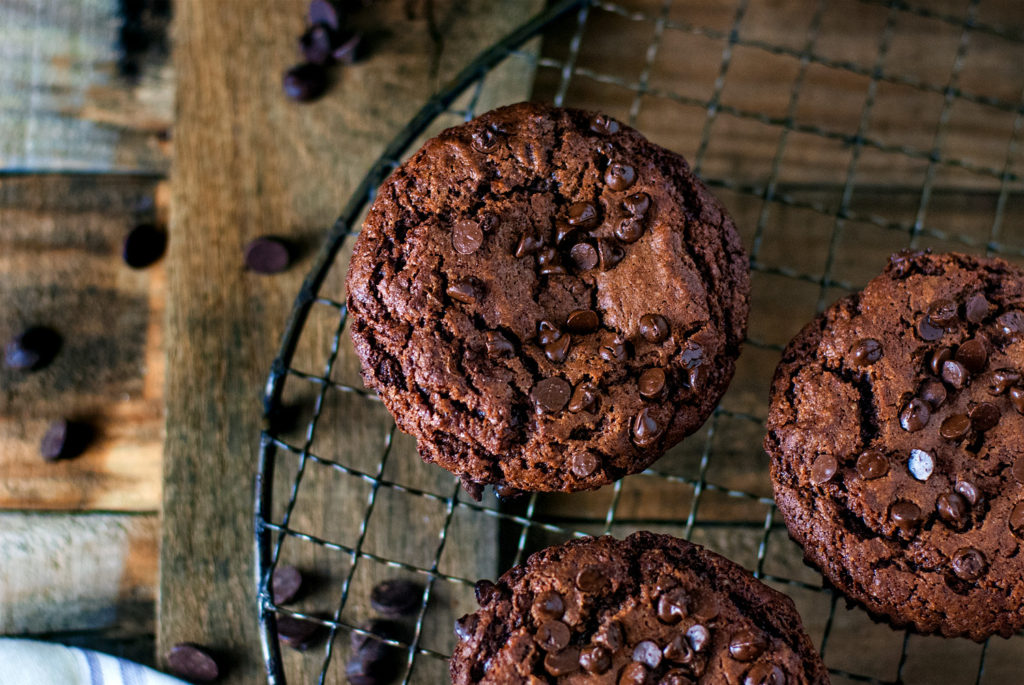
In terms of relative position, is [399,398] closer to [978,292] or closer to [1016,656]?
[978,292]

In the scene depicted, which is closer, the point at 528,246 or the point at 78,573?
the point at 528,246

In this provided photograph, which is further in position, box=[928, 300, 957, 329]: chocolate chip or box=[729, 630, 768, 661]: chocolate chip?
box=[928, 300, 957, 329]: chocolate chip

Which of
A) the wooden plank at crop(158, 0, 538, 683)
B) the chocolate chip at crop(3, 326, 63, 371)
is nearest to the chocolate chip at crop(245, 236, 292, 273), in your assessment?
the wooden plank at crop(158, 0, 538, 683)

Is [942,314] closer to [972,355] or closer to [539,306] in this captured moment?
[972,355]

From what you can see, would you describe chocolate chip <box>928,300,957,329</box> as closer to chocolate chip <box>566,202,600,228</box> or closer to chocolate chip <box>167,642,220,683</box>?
chocolate chip <box>566,202,600,228</box>

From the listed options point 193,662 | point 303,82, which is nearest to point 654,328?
point 303,82

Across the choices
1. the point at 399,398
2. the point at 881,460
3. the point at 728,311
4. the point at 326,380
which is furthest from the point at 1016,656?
the point at 326,380
